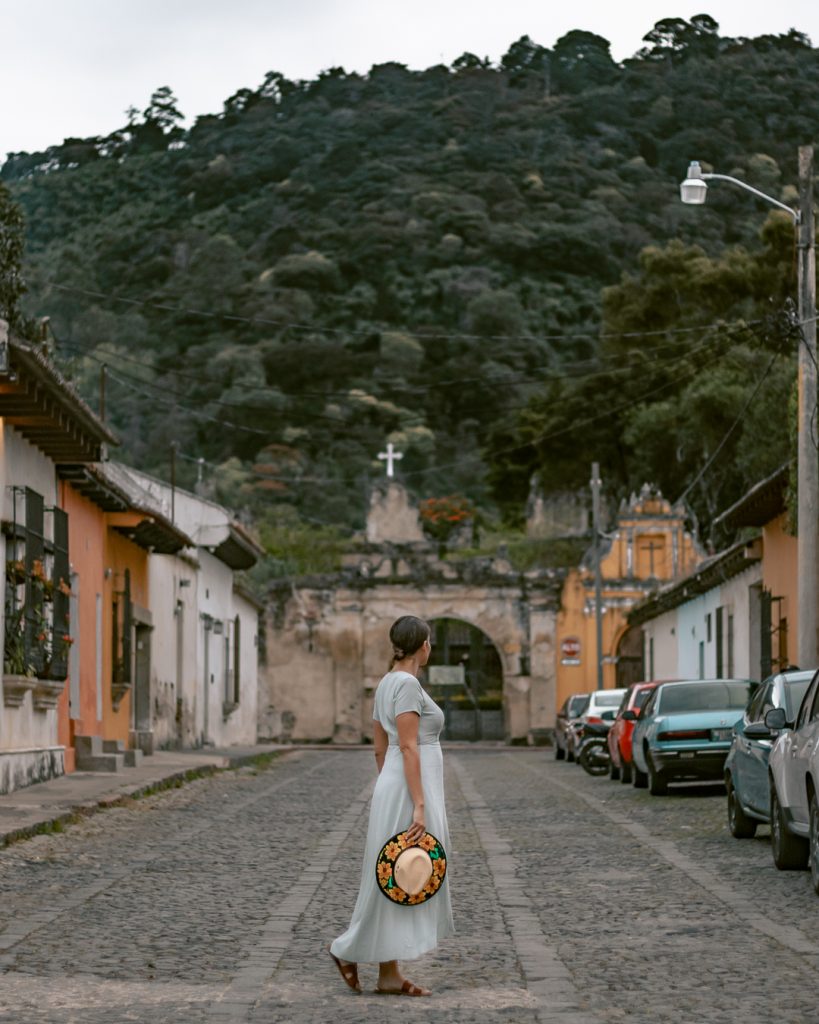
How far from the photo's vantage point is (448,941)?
416 inches

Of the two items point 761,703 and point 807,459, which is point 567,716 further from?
point 761,703

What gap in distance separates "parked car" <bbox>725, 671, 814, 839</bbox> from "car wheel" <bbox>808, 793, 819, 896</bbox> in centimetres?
245

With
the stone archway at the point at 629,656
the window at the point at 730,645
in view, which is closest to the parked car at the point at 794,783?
the window at the point at 730,645

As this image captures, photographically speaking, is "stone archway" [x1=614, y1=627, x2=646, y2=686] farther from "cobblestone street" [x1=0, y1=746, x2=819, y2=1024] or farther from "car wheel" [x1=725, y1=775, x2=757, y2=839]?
"car wheel" [x1=725, y1=775, x2=757, y2=839]

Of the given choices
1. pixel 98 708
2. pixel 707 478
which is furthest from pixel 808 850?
pixel 707 478

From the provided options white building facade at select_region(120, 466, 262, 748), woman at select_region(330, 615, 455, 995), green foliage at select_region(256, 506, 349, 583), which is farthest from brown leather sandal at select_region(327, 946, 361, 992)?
green foliage at select_region(256, 506, 349, 583)

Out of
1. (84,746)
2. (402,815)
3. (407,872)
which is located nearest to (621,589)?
(84,746)

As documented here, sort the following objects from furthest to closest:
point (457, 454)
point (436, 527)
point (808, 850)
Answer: point (457, 454) → point (436, 527) → point (808, 850)

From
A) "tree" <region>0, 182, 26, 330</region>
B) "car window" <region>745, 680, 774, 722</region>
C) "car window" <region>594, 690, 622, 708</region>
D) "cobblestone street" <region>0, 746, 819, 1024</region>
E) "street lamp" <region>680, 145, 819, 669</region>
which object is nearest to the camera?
"cobblestone street" <region>0, 746, 819, 1024</region>

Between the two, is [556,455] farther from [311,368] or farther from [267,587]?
[311,368]

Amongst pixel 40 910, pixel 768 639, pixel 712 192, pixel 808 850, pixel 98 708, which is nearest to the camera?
pixel 40 910

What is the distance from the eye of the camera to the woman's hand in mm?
8602

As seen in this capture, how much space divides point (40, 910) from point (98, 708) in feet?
61.5

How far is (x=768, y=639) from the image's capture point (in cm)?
3403
